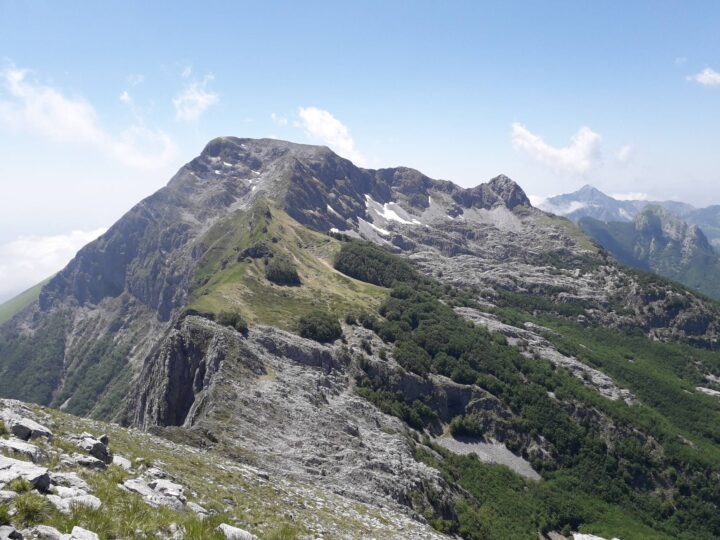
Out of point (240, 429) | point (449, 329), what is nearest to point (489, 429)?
point (449, 329)

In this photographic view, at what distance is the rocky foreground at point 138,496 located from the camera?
15094 mm

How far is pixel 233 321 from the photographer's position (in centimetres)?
10238

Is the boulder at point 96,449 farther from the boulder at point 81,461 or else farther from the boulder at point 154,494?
the boulder at point 154,494

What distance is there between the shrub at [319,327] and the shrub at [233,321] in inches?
692

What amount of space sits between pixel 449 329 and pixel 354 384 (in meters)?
63.6

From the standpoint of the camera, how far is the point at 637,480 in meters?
118

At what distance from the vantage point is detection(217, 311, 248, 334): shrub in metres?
101

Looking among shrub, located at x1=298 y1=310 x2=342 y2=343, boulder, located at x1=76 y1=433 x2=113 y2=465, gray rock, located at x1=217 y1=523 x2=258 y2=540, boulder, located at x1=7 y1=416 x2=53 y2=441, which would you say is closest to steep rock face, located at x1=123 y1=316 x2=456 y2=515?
shrub, located at x1=298 y1=310 x2=342 y2=343

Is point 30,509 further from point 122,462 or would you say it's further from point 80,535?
point 122,462

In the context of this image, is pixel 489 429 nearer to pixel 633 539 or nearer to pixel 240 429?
pixel 633 539

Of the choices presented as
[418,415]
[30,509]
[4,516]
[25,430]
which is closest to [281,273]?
[418,415]

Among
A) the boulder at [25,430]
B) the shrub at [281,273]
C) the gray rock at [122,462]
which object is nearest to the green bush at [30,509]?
the gray rock at [122,462]

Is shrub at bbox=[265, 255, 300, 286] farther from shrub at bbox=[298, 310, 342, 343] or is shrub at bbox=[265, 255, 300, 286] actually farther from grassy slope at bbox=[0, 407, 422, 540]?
grassy slope at bbox=[0, 407, 422, 540]

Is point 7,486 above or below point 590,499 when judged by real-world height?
above
